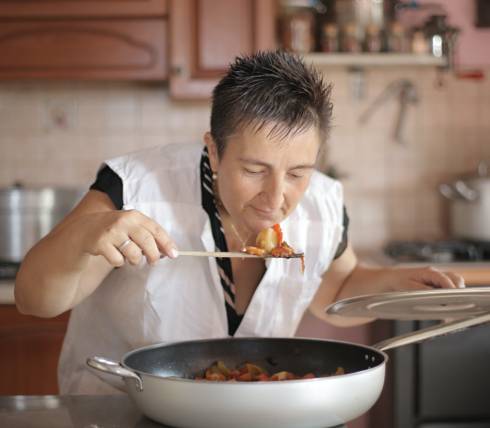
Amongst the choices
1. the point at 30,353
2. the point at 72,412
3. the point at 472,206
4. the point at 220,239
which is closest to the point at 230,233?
the point at 220,239

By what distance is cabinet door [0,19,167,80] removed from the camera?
2893mm

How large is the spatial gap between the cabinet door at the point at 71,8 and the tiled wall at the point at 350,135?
0.40 m

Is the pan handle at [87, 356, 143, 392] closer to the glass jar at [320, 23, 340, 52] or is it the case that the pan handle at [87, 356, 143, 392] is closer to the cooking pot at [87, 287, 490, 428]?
the cooking pot at [87, 287, 490, 428]

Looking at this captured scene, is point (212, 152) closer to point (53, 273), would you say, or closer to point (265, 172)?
point (265, 172)

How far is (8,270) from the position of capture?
2.73 meters

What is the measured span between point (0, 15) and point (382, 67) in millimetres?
1464

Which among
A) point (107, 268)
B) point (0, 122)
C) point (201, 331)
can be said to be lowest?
point (201, 331)

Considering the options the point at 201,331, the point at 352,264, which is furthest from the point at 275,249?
the point at 352,264

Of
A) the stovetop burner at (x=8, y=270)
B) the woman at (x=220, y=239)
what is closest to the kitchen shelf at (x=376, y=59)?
the stovetop burner at (x=8, y=270)

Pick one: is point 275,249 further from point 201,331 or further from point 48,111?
point 48,111

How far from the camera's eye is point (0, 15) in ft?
9.41

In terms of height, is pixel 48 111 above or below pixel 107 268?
above

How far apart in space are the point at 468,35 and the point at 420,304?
92.0 inches

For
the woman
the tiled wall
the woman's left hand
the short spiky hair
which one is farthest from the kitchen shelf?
the short spiky hair
